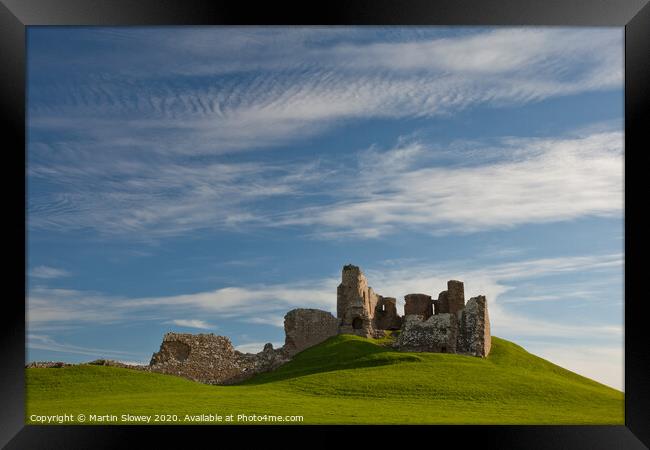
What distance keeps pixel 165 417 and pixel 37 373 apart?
11588mm

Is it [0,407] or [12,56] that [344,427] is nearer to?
[0,407]

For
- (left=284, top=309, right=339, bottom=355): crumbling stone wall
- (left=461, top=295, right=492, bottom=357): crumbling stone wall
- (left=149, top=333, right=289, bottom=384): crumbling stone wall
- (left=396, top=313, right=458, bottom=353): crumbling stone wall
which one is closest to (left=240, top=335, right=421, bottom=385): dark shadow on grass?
(left=396, top=313, right=458, bottom=353): crumbling stone wall

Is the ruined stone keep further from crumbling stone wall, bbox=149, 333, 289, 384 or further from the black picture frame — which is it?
the black picture frame

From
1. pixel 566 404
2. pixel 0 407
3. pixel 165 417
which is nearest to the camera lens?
pixel 0 407

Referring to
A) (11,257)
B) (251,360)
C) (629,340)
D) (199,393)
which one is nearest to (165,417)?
(199,393)

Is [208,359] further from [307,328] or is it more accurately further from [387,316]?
[387,316]

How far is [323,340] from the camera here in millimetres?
44000

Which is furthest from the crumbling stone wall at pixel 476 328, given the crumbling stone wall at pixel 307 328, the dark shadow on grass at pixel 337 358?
the crumbling stone wall at pixel 307 328

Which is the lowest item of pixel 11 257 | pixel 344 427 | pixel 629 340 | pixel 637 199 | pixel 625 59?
pixel 344 427

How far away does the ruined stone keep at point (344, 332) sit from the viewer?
3653cm

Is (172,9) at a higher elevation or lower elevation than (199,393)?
higher

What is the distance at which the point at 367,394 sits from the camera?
26.8 m

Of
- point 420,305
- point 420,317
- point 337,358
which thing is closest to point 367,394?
point 337,358

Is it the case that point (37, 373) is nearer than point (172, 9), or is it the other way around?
point (172, 9)
